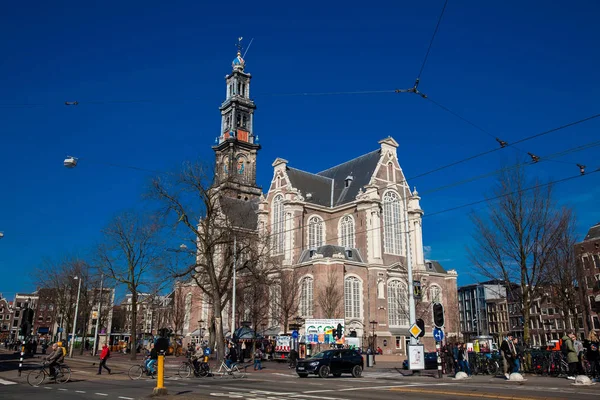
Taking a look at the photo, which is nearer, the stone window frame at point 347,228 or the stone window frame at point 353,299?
the stone window frame at point 353,299

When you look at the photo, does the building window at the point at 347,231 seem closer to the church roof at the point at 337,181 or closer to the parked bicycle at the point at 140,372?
the church roof at the point at 337,181

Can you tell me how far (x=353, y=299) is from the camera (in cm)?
5450

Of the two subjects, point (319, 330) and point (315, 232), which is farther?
point (315, 232)

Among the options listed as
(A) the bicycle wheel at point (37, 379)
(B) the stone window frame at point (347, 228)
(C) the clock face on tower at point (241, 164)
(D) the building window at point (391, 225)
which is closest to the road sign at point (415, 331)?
(A) the bicycle wheel at point (37, 379)

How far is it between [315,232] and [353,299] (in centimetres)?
1131

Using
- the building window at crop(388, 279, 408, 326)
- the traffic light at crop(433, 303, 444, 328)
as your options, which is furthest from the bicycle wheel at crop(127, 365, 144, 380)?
the building window at crop(388, 279, 408, 326)

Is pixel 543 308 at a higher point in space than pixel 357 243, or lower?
lower

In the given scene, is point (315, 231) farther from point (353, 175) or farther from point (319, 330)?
point (319, 330)

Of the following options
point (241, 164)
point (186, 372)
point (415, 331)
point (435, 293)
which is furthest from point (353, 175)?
point (186, 372)

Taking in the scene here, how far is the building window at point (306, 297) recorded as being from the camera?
54.1m

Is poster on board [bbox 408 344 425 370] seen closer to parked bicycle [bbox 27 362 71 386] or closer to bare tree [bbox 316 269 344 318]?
parked bicycle [bbox 27 362 71 386]

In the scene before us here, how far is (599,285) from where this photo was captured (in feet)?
189

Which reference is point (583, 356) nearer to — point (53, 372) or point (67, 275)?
point (53, 372)

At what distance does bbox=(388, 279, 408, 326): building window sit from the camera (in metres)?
56.4
